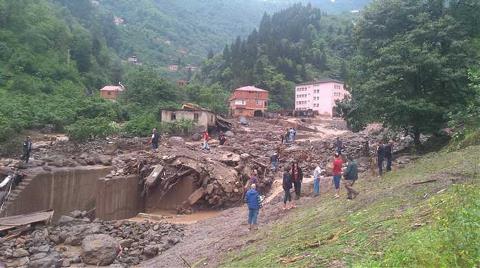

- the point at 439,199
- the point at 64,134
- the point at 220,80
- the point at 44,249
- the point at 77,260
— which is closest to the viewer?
the point at 439,199

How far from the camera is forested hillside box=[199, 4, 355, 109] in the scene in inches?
3548

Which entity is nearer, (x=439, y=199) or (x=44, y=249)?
(x=439, y=199)

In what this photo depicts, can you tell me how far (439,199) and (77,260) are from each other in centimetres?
1147

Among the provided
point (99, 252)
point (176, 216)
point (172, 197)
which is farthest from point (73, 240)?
point (172, 197)

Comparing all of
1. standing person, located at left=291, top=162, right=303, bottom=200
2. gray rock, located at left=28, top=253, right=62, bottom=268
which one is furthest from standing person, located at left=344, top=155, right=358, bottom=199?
gray rock, located at left=28, top=253, right=62, bottom=268

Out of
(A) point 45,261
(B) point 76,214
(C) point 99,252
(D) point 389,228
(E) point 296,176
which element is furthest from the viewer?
(B) point 76,214

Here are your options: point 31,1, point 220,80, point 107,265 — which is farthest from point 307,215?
point 220,80

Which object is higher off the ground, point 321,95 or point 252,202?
point 321,95

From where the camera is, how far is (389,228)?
966 cm

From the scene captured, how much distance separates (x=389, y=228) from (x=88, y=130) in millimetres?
30010

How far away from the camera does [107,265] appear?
50.6 feet

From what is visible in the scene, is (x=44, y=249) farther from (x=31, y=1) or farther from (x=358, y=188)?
(x=31, y=1)

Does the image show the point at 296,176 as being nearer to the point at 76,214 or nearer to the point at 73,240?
the point at 73,240

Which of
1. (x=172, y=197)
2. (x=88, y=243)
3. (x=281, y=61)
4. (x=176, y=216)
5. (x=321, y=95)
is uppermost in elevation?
(x=281, y=61)
